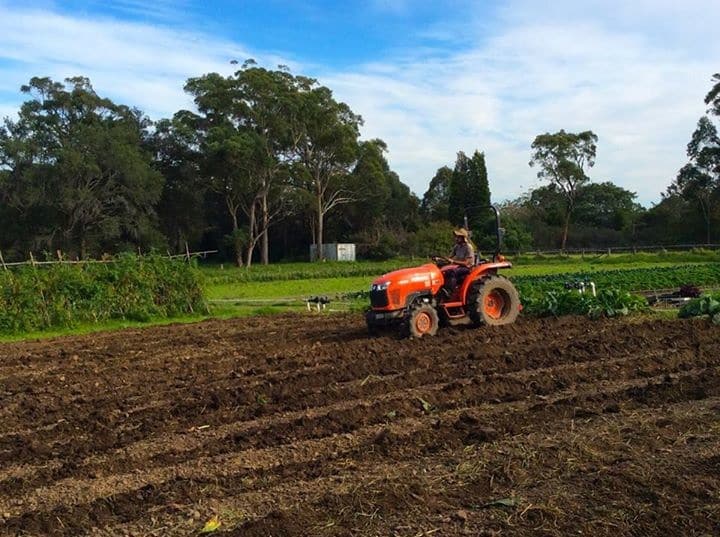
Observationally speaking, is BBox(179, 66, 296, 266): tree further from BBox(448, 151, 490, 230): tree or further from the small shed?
BBox(448, 151, 490, 230): tree

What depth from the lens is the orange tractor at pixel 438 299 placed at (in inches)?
431

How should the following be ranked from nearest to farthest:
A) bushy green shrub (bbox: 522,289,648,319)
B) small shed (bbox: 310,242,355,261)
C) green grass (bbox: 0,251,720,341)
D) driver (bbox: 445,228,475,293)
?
driver (bbox: 445,228,475,293), bushy green shrub (bbox: 522,289,648,319), green grass (bbox: 0,251,720,341), small shed (bbox: 310,242,355,261)

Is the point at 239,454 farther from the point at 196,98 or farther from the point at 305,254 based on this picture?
the point at 305,254

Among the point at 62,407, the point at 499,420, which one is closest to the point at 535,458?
the point at 499,420

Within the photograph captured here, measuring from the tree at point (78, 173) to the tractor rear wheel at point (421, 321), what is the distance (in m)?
34.7

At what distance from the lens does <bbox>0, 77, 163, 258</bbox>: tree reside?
4094cm

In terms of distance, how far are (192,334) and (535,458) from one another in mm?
9863

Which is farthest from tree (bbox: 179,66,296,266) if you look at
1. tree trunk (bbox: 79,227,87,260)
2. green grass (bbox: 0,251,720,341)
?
tree trunk (bbox: 79,227,87,260)

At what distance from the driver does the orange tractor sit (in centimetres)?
5

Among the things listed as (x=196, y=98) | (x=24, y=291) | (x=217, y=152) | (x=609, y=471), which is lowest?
(x=609, y=471)

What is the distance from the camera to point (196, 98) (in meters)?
46.8

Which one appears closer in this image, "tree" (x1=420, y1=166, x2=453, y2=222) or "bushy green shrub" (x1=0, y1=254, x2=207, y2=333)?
"bushy green shrub" (x1=0, y1=254, x2=207, y2=333)

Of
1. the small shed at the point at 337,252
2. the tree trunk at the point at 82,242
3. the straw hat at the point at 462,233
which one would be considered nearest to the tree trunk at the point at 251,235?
the small shed at the point at 337,252

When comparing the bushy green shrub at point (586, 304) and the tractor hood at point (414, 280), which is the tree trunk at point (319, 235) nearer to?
the bushy green shrub at point (586, 304)
